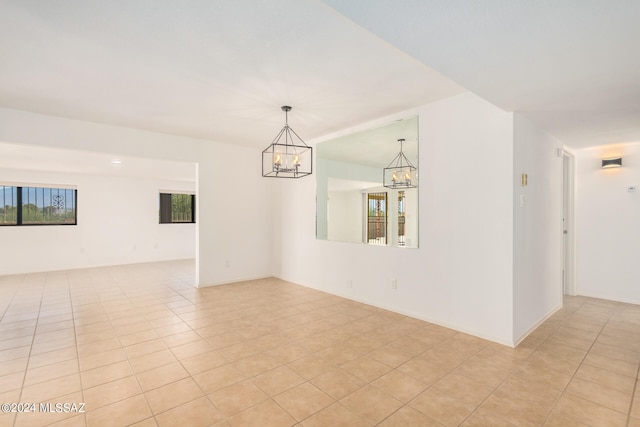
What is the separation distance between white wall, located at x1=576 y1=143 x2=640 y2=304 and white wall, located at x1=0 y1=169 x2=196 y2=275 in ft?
30.6

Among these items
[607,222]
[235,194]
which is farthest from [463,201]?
[235,194]

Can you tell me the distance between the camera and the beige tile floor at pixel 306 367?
1.94m

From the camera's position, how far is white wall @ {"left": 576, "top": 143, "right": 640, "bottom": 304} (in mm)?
4223

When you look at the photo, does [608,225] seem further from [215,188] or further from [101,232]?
[101,232]

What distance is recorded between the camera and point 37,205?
23.6 ft

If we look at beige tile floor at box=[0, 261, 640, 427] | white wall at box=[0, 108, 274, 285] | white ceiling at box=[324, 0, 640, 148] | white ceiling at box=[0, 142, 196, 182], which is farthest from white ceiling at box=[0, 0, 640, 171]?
beige tile floor at box=[0, 261, 640, 427]

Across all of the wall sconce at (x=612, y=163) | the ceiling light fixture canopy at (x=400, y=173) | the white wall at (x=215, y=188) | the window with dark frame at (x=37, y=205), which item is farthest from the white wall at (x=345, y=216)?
the window with dark frame at (x=37, y=205)

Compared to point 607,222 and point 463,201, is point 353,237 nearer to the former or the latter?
point 463,201

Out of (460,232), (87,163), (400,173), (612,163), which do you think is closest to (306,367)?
(460,232)

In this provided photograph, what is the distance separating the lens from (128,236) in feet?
27.0

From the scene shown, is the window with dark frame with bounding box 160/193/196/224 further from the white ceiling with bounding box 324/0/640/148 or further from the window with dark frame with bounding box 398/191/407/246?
the white ceiling with bounding box 324/0/640/148

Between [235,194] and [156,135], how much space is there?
5.28 ft

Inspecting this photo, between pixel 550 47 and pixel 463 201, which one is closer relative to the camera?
pixel 550 47

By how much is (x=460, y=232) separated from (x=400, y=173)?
1.03 meters
